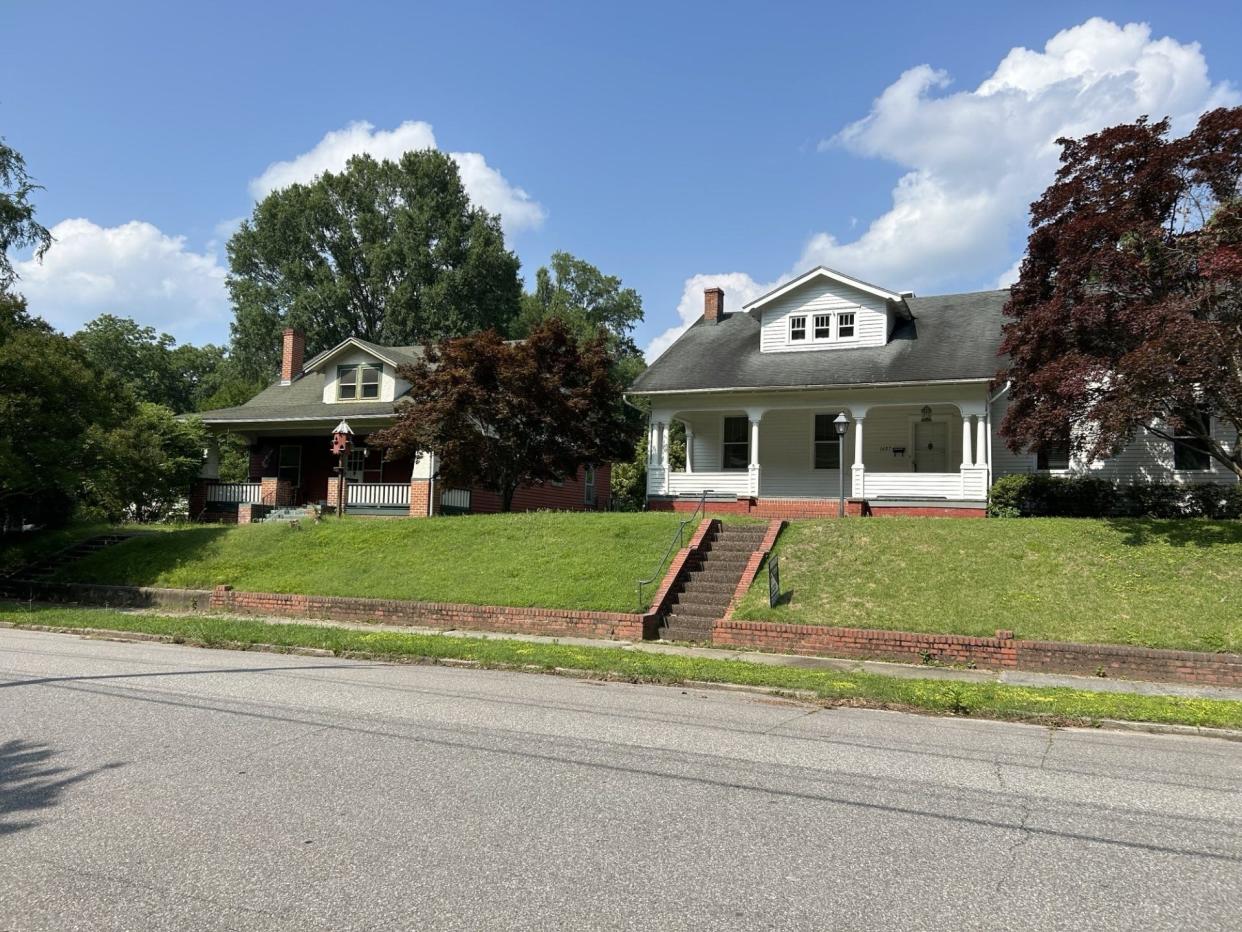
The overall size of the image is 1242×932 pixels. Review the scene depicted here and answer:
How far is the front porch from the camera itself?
21.1 meters

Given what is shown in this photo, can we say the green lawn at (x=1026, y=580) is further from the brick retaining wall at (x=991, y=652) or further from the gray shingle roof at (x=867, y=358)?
the gray shingle roof at (x=867, y=358)

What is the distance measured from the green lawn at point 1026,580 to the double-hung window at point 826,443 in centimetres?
795

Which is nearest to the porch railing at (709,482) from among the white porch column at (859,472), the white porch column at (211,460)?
the white porch column at (859,472)

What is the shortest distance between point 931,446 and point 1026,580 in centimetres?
1037

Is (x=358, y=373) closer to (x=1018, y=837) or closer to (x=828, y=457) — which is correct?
(x=828, y=457)

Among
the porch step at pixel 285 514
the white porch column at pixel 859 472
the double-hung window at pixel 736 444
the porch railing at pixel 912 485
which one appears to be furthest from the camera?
the porch step at pixel 285 514

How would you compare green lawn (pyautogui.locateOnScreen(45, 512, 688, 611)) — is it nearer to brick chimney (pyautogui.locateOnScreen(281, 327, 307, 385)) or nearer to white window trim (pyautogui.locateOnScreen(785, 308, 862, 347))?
white window trim (pyautogui.locateOnScreen(785, 308, 862, 347))

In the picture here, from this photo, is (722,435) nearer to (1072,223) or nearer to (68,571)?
(1072,223)

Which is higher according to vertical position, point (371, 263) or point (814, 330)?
point (371, 263)

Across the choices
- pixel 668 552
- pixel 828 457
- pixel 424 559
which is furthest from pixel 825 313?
pixel 424 559

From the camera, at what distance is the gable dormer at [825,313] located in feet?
78.4

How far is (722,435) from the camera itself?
25.7 meters

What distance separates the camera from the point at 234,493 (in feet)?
92.7

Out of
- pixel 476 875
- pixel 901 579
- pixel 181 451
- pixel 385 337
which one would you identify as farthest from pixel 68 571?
pixel 385 337
